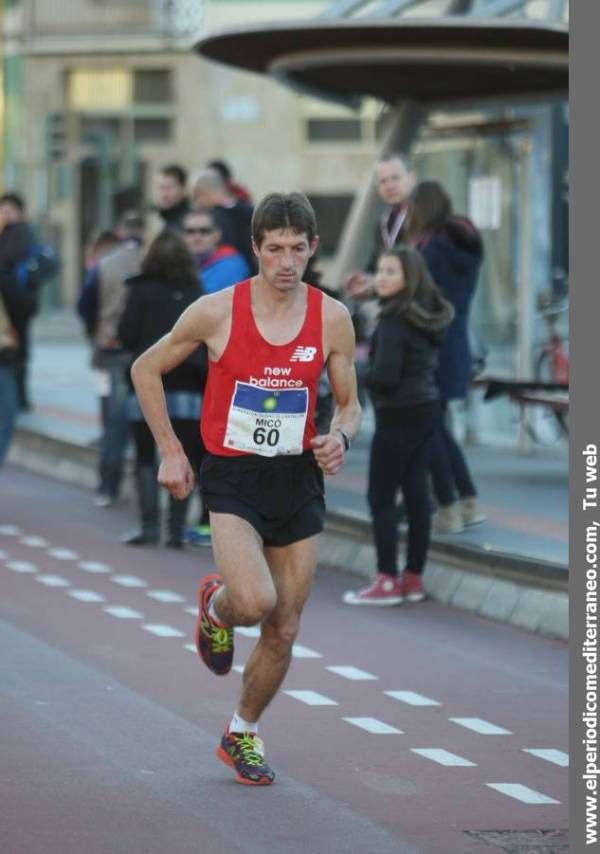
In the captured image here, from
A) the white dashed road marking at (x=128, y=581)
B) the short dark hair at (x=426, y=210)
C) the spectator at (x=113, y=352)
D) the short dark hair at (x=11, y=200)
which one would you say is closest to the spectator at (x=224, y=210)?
the spectator at (x=113, y=352)

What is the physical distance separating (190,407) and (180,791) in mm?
5895

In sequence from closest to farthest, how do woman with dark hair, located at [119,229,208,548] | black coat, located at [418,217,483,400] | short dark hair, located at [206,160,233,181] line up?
black coat, located at [418,217,483,400]
woman with dark hair, located at [119,229,208,548]
short dark hair, located at [206,160,233,181]

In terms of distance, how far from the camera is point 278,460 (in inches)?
302

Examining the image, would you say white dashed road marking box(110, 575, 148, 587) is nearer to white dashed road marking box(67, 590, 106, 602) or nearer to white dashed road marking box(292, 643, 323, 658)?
white dashed road marking box(67, 590, 106, 602)

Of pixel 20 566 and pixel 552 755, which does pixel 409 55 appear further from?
pixel 552 755

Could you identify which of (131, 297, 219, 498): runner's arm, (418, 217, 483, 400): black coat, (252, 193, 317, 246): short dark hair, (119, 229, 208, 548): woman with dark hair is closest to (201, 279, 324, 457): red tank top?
(131, 297, 219, 498): runner's arm

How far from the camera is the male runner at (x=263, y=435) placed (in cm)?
751

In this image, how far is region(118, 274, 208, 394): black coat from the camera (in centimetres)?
1331

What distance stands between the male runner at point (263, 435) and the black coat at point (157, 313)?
5.50 meters

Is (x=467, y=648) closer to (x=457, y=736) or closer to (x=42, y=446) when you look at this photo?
(x=457, y=736)

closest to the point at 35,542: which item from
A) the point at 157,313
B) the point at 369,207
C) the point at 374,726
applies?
the point at 157,313

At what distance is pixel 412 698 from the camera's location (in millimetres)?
9555

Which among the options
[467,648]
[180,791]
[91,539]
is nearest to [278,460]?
[180,791]

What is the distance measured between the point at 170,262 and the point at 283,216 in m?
5.94
